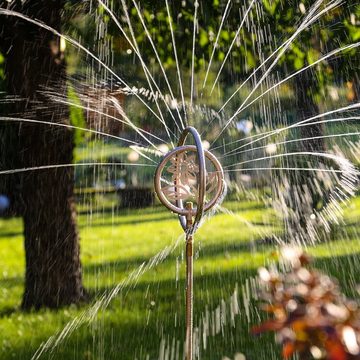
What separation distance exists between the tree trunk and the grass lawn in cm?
24

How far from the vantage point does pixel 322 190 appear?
7742mm

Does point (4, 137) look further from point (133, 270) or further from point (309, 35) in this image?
point (309, 35)

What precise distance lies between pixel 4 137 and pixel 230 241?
9.18 feet

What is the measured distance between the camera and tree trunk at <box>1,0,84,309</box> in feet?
17.6

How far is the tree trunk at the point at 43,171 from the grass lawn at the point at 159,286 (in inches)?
9.3

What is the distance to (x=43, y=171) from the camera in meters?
5.46

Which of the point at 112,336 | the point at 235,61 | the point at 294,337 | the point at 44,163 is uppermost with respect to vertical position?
the point at 235,61

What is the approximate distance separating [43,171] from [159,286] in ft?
4.47

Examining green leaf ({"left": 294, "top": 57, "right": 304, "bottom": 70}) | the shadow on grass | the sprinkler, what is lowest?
the shadow on grass

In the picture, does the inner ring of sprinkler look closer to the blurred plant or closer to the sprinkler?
the sprinkler

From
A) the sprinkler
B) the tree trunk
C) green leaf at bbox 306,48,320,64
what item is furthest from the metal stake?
green leaf at bbox 306,48,320,64

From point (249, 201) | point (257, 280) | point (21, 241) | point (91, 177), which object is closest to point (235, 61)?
point (257, 280)

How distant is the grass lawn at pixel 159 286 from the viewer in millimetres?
4715

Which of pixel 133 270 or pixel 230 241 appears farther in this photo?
pixel 230 241
